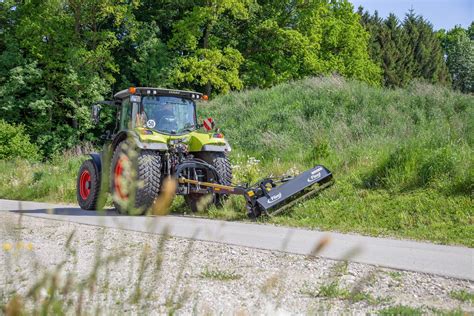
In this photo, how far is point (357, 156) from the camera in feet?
40.3

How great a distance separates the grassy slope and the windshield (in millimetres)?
1912

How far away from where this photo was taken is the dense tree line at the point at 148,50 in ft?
93.6

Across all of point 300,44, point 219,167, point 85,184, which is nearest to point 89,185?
point 85,184

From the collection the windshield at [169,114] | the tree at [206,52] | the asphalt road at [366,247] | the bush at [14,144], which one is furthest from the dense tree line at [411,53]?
the asphalt road at [366,247]

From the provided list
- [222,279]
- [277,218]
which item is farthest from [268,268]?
[277,218]

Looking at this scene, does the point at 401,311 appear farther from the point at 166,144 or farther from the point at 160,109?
the point at 160,109

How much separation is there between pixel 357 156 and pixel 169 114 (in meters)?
4.34

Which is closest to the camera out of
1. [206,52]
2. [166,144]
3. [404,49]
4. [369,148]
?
[166,144]

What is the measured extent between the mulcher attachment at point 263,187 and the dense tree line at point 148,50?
1916 centimetres

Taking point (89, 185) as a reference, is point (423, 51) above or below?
above

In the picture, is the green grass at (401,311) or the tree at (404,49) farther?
the tree at (404,49)

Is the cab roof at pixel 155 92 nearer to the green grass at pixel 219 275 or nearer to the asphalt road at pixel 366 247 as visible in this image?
the asphalt road at pixel 366 247

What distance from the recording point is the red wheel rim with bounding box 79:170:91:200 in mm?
12086

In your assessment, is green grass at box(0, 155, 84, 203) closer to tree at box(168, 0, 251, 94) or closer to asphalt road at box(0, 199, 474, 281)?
asphalt road at box(0, 199, 474, 281)
